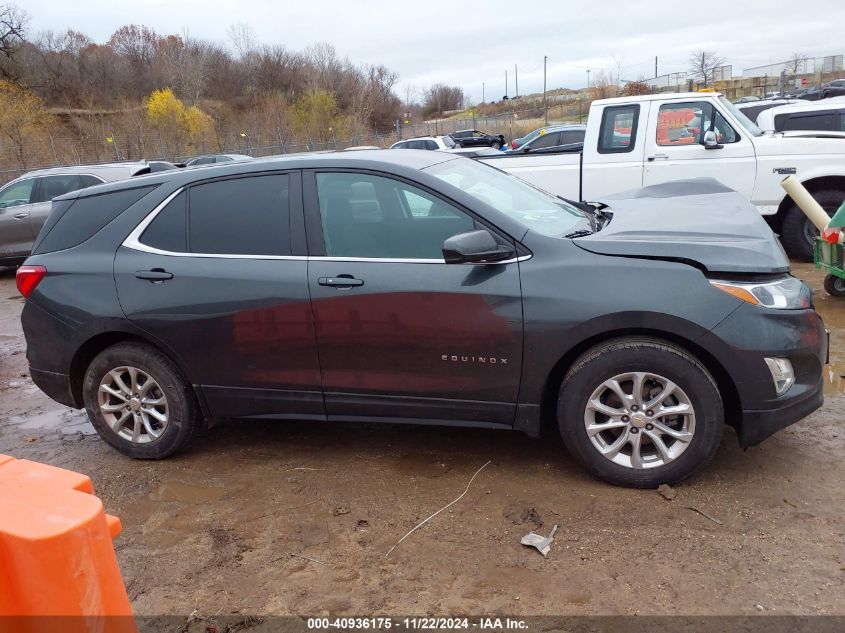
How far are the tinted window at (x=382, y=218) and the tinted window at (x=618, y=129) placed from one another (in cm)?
575

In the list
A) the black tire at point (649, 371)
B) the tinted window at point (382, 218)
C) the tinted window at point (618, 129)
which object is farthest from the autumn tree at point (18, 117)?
the black tire at point (649, 371)

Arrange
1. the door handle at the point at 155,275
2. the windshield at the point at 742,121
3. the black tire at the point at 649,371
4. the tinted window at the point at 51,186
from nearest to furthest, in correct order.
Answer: the black tire at the point at 649,371, the door handle at the point at 155,275, the windshield at the point at 742,121, the tinted window at the point at 51,186

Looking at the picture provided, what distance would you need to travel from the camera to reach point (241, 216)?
13.5 ft

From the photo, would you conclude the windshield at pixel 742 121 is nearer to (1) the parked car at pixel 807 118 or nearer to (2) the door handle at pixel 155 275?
(1) the parked car at pixel 807 118

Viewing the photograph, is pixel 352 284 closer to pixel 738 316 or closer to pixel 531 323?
pixel 531 323

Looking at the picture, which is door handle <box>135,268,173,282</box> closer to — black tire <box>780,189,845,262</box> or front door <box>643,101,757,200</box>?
front door <box>643,101,757,200</box>

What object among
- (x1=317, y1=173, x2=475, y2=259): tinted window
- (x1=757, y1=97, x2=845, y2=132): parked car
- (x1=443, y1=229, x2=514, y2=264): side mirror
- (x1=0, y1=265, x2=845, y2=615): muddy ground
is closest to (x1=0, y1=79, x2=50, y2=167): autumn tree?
(x1=757, y1=97, x2=845, y2=132): parked car

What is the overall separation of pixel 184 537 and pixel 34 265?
214 centimetres

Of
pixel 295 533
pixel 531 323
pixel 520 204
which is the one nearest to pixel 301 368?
pixel 295 533

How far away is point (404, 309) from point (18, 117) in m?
41.5

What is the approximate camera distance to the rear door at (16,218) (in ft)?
38.2

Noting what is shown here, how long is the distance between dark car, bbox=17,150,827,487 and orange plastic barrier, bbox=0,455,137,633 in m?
2.26

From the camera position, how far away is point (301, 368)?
13.1 ft

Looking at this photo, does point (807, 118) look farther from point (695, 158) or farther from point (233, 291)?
point (233, 291)
